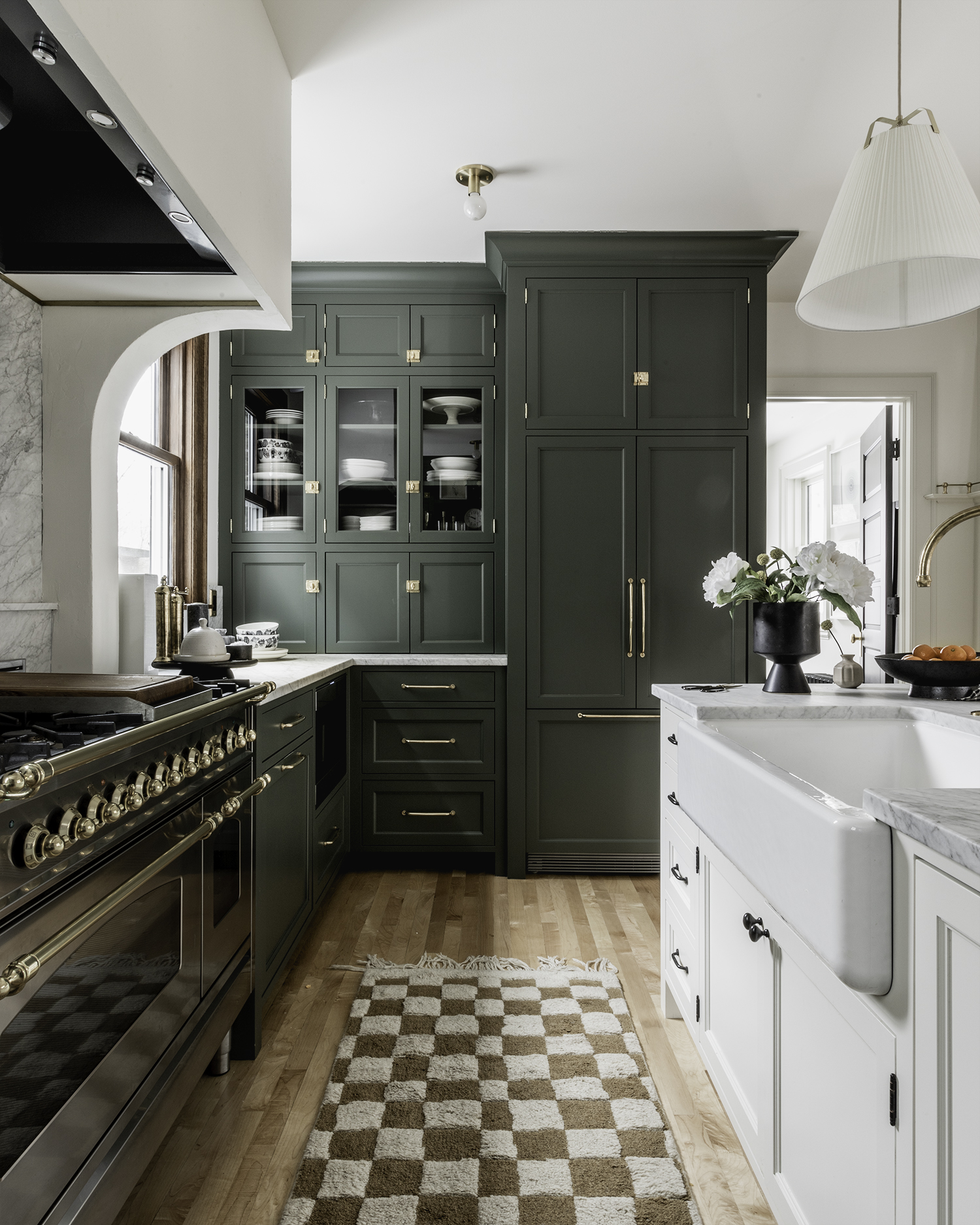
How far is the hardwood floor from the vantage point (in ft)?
4.75

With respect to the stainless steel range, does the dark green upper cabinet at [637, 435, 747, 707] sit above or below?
above

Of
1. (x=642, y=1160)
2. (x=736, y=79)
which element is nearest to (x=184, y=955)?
(x=642, y=1160)

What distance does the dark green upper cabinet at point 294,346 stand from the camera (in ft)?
11.6

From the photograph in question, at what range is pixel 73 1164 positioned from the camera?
1071 mm

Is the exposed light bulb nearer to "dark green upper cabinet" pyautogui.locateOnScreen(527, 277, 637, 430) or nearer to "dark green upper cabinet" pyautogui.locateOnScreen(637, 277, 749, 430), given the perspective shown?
"dark green upper cabinet" pyautogui.locateOnScreen(527, 277, 637, 430)

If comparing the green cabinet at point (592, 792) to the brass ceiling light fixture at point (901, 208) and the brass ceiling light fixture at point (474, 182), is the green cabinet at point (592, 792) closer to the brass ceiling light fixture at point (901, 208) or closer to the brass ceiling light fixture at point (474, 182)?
the brass ceiling light fixture at point (474, 182)

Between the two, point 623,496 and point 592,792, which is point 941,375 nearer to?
point 623,496

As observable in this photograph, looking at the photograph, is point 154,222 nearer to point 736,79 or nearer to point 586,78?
point 586,78

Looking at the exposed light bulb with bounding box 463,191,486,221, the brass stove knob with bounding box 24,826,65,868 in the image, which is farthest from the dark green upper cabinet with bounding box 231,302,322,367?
the brass stove knob with bounding box 24,826,65,868

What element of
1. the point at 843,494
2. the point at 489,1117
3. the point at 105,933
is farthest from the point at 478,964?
the point at 843,494

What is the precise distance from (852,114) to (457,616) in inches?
92.5

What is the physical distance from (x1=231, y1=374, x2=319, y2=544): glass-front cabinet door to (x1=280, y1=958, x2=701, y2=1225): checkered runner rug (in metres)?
2.08

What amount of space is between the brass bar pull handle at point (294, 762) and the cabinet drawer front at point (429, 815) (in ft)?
3.10

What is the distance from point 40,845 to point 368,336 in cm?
303
